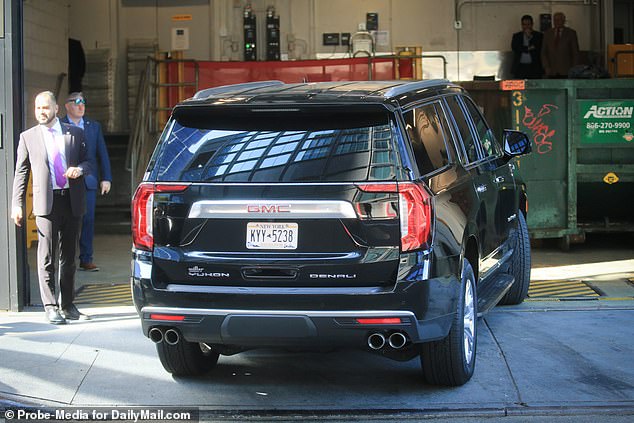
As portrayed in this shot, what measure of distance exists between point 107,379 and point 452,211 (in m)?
2.53

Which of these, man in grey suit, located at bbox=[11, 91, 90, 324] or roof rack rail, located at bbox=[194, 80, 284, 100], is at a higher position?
roof rack rail, located at bbox=[194, 80, 284, 100]

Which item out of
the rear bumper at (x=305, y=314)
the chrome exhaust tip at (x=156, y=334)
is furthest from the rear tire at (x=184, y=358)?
the rear bumper at (x=305, y=314)

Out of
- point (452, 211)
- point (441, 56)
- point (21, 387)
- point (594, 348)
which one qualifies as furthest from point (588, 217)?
point (21, 387)

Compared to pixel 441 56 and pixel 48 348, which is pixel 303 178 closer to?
pixel 48 348

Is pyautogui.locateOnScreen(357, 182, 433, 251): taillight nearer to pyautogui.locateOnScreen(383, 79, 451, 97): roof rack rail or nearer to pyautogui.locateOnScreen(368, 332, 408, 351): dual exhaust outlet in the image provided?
pyautogui.locateOnScreen(368, 332, 408, 351): dual exhaust outlet

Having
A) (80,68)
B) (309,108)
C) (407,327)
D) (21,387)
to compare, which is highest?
(80,68)

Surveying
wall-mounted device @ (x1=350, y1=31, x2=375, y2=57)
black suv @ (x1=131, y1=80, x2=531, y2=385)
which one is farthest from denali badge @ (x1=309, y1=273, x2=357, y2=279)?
wall-mounted device @ (x1=350, y1=31, x2=375, y2=57)

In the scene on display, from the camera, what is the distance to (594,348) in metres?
7.42

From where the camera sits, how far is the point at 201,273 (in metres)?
5.82

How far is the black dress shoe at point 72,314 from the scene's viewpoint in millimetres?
8570

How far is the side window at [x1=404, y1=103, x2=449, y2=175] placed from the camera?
19.6ft

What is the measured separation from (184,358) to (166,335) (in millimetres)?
679

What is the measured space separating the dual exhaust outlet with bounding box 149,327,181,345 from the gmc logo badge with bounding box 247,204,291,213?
862mm

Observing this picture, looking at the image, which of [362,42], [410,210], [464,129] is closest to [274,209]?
[410,210]
